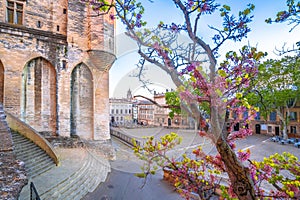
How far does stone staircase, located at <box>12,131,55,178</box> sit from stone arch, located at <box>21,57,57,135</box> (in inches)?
63.6

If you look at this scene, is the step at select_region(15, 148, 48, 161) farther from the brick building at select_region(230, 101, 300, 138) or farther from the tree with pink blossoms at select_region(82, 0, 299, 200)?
the brick building at select_region(230, 101, 300, 138)

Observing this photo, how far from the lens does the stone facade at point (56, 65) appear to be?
9641 millimetres

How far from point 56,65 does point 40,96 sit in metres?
2.16

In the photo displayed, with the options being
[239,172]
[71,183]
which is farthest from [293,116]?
[239,172]

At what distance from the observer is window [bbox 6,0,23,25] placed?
10.3 meters

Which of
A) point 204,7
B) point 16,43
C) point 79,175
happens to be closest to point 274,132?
point 79,175

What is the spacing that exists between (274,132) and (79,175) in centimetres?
2731

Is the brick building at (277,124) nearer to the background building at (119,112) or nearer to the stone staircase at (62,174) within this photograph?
the background building at (119,112)

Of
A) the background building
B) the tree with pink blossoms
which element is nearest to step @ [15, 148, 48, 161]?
the tree with pink blossoms

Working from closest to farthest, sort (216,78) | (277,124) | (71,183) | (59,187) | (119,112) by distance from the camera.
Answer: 1. (216,78)
2. (59,187)
3. (71,183)
4. (277,124)
5. (119,112)

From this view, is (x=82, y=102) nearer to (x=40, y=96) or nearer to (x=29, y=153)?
(x=40, y=96)

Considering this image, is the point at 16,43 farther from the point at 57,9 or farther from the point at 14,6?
the point at 57,9

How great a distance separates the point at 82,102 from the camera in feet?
37.3

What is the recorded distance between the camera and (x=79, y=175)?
7070 mm
